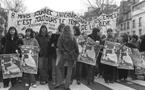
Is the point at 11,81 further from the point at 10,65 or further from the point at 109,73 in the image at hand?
the point at 109,73

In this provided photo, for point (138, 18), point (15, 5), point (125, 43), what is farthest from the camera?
point (138, 18)

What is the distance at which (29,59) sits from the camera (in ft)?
26.1

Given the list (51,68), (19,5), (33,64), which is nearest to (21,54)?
(33,64)

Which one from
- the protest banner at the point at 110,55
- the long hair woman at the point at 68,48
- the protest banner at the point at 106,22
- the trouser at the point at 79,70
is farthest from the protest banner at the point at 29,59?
the protest banner at the point at 106,22

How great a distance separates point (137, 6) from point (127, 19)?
22.8ft

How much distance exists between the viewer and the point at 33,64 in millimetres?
7992

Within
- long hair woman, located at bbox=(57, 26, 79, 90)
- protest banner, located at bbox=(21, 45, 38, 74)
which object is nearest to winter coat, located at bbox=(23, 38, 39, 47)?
protest banner, located at bbox=(21, 45, 38, 74)

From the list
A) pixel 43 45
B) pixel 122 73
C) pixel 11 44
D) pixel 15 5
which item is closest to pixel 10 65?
pixel 11 44

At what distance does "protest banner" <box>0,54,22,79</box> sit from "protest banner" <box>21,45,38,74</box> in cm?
19

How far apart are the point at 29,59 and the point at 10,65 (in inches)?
23.7

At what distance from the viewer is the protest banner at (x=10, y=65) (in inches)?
308

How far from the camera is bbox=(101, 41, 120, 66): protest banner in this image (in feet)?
28.0

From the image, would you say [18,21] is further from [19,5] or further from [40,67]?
[19,5]

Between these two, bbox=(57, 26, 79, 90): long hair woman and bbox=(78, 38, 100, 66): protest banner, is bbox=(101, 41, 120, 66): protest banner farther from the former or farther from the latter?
bbox=(57, 26, 79, 90): long hair woman
